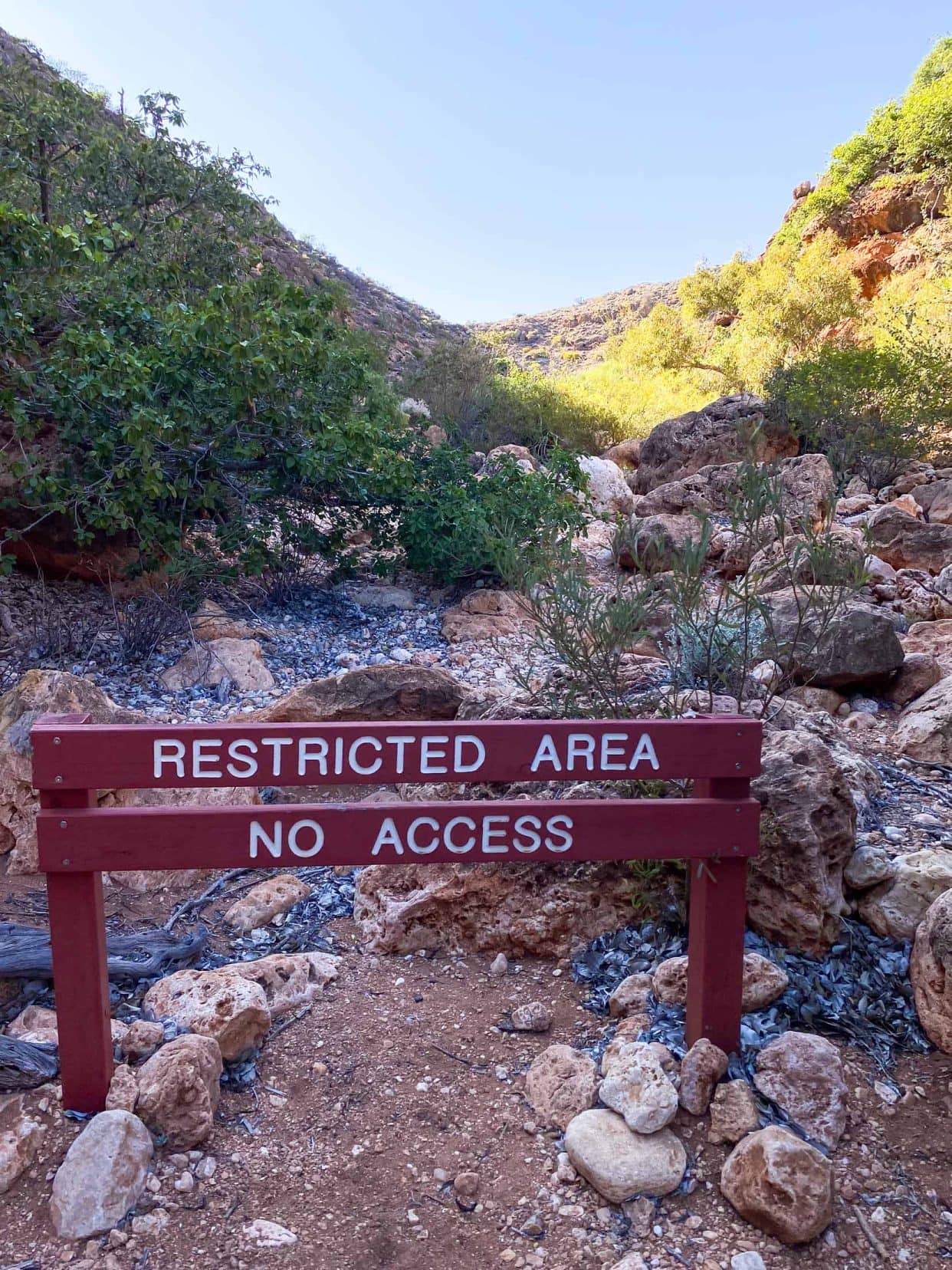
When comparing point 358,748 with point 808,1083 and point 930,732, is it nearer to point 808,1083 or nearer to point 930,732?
point 808,1083

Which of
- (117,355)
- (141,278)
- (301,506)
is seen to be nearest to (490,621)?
(301,506)

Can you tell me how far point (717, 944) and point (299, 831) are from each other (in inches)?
41.5

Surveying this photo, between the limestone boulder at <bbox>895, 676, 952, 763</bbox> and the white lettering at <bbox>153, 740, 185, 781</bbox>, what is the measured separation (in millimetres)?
3434

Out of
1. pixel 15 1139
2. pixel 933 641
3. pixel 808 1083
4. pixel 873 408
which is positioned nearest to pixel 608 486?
pixel 873 408

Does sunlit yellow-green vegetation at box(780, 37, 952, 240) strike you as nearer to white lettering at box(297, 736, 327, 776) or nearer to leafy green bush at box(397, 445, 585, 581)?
leafy green bush at box(397, 445, 585, 581)

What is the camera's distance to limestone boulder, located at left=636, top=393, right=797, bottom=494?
1299 centimetres

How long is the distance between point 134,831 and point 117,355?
442 centimetres

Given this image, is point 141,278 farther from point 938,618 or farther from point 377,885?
point 938,618

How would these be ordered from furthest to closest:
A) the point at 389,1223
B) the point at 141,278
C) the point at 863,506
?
the point at 863,506, the point at 141,278, the point at 389,1223

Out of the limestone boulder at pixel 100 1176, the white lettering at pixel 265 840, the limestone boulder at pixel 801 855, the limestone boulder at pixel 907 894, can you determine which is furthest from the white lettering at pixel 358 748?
the limestone boulder at pixel 907 894

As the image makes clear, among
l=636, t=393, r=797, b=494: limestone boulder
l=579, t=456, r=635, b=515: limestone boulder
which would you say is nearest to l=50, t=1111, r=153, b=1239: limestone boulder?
l=579, t=456, r=635, b=515: limestone boulder

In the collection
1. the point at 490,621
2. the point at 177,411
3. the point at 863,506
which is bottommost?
the point at 490,621

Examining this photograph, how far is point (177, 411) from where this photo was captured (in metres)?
6.15

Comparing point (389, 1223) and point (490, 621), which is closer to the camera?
point (389, 1223)
